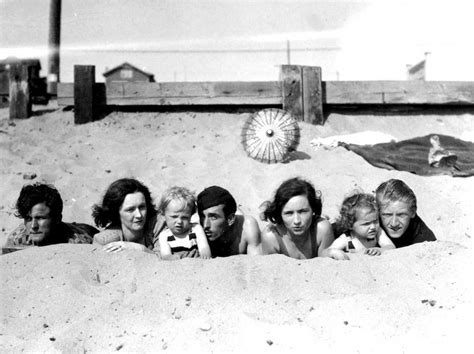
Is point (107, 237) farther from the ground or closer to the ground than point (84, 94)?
closer to the ground

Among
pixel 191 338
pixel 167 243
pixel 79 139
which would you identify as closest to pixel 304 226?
pixel 167 243

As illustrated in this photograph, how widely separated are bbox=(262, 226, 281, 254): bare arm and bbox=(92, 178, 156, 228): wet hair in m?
0.92

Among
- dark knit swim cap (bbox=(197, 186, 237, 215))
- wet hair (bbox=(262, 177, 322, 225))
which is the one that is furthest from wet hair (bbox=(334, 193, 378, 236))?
dark knit swim cap (bbox=(197, 186, 237, 215))

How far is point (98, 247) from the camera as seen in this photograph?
3.77 metres

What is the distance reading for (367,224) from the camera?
13.5ft

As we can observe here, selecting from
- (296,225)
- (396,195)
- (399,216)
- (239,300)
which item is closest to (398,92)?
(396,195)

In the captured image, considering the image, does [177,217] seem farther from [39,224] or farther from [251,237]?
[39,224]

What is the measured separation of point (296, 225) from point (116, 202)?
1.38 meters

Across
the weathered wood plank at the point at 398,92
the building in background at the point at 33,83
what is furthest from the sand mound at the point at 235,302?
the building in background at the point at 33,83

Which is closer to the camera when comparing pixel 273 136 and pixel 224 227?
pixel 224 227

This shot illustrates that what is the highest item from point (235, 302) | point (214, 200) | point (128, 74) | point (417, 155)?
point (128, 74)

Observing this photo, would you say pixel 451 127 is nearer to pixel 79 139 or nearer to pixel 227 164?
pixel 227 164

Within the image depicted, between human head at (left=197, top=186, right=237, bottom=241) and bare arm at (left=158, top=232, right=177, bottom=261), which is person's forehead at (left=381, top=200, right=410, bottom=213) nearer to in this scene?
human head at (left=197, top=186, right=237, bottom=241)

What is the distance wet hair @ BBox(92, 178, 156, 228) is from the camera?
14.2ft
